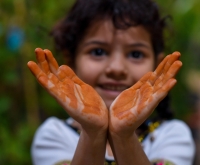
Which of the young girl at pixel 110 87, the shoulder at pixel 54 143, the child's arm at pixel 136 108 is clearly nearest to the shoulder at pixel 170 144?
the young girl at pixel 110 87

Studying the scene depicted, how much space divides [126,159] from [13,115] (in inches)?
58.5

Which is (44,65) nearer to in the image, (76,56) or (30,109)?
(76,56)

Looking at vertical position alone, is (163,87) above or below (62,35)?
below

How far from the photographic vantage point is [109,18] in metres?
1.65

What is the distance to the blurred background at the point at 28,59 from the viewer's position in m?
2.40

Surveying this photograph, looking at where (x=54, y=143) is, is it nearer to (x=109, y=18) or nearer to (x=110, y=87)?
(x=110, y=87)

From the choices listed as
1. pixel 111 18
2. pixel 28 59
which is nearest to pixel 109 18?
pixel 111 18

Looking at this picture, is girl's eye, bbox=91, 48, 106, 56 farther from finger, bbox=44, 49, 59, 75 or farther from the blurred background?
the blurred background

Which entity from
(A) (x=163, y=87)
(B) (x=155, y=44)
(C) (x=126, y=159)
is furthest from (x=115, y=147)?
(B) (x=155, y=44)

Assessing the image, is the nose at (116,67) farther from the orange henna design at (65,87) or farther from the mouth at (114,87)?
the orange henna design at (65,87)

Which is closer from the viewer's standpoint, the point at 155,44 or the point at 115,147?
the point at 115,147

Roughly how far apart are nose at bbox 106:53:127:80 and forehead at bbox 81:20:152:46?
0.06 m

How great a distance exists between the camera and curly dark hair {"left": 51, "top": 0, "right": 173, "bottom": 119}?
1.66 meters

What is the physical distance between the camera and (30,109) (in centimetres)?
257
